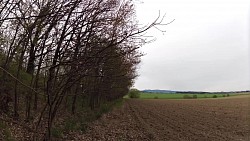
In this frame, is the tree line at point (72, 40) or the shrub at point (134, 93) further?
the shrub at point (134, 93)

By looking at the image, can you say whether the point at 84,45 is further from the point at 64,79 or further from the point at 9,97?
the point at 9,97

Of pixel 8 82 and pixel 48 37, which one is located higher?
pixel 48 37

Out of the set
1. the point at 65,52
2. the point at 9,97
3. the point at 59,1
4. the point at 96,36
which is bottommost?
the point at 9,97

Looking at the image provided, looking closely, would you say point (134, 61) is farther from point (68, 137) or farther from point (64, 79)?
point (64, 79)

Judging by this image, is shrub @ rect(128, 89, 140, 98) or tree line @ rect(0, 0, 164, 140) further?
shrub @ rect(128, 89, 140, 98)

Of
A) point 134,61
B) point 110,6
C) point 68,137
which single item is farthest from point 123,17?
point 68,137

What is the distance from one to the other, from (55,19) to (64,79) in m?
1.44

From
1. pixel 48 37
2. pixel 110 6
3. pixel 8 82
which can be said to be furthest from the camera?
pixel 8 82

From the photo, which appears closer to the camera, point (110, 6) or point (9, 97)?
point (110, 6)

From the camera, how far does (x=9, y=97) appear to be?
45.3 feet

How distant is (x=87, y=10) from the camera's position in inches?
303

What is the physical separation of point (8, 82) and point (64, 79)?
614 centimetres

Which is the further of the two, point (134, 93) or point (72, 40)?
point (134, 93)

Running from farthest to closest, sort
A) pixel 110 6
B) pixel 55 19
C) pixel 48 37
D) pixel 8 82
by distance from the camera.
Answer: pixel 8 82 → pixel 48 37 → pixel 110 6 → pixel 55 19
